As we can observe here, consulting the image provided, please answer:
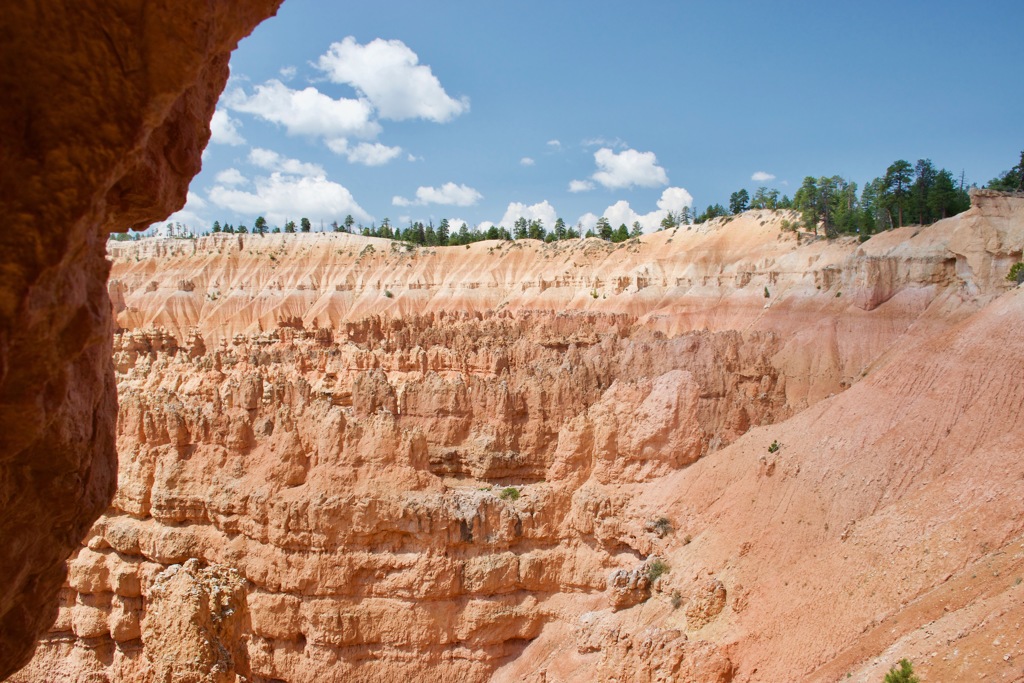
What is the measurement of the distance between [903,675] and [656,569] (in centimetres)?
753

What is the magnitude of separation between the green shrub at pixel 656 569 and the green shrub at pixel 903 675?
22.9 ft

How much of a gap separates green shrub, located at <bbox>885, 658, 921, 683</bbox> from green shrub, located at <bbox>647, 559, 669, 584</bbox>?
275 inches

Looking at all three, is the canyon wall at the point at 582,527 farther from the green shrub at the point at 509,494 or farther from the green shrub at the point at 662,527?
the green shrub at the point at 509,494

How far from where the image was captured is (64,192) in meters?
3.67

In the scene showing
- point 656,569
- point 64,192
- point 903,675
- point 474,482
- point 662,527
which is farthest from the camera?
point 474,482

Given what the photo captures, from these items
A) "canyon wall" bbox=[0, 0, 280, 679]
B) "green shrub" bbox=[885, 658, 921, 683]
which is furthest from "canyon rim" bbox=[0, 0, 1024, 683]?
"green shrub" bbox=[885, 658, 921, 683]

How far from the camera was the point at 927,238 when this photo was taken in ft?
118

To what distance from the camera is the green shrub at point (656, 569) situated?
637 inches

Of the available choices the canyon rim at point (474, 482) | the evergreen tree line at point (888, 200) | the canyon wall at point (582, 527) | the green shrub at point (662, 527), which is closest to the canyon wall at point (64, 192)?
the canyon rim at point (474, 482)

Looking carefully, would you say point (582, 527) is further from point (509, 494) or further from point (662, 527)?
point (509, 494)

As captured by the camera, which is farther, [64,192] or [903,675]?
[903,675]

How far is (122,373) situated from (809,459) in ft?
143

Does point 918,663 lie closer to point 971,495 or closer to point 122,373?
point 971,495

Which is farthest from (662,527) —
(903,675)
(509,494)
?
(903,675)
